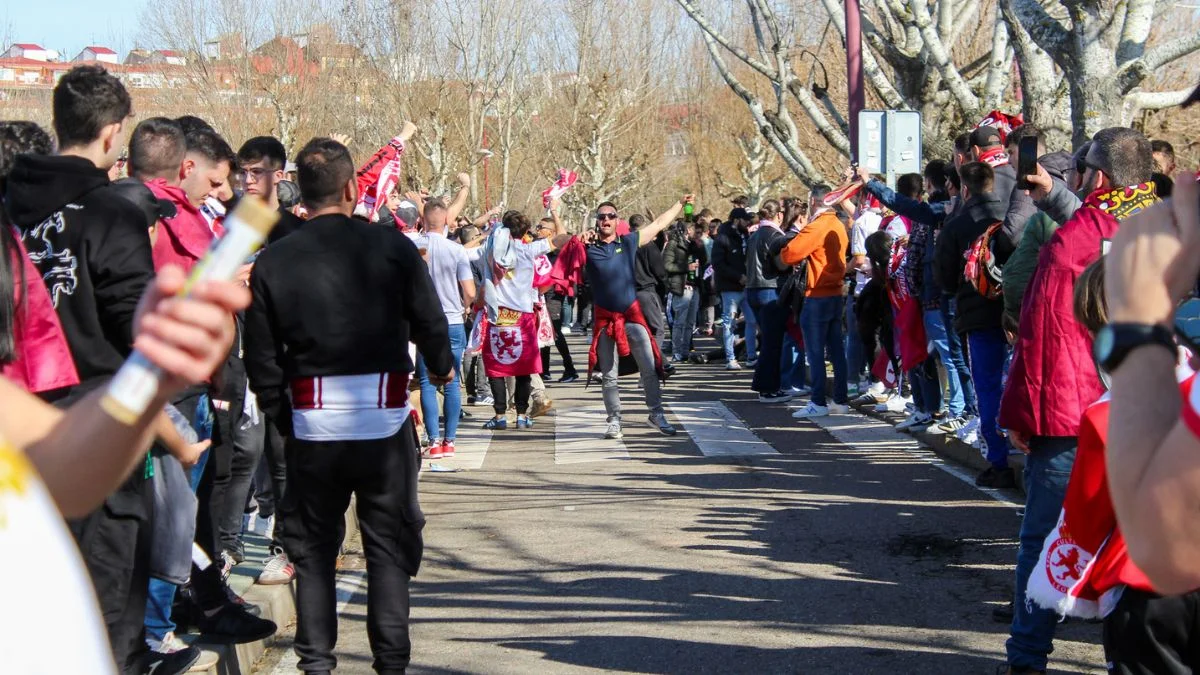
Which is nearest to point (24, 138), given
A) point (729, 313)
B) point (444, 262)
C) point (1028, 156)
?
point (1028, 156)

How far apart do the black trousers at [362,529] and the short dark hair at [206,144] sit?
161 centimetres

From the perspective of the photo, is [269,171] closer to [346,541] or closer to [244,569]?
[244,569]

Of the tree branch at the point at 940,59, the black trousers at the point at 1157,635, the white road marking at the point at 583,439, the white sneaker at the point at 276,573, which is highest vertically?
the tree branch at the point at 940,59

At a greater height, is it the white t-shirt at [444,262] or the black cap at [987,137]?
the black cap at [987,137]

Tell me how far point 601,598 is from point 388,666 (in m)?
1.76

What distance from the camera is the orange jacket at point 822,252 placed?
1308 centimetres

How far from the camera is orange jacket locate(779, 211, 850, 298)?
42.9 ft

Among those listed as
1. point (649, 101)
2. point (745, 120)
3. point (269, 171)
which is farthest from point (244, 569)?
point (649, 101)

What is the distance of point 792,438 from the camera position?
39.0ft

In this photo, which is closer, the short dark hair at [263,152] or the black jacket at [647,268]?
the short dark hair at [263,152]

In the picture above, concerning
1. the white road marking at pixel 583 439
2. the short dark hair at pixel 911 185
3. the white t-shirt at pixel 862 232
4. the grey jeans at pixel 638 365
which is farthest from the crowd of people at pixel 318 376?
the white t-shirt at pixel 862 232

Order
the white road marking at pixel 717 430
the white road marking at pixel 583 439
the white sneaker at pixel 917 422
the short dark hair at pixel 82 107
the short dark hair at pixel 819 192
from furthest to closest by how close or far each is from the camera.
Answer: the short dark hair at pixel 819 192, the white sneaker at pixel 917 422, the white road marking at pixel 583 439, the white road marking at pixel 717 430, the short dark hair at pixel 82 107

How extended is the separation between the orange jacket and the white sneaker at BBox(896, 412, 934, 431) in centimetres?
208

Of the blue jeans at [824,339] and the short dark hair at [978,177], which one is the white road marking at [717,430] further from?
the short dark hair at [978,177]
